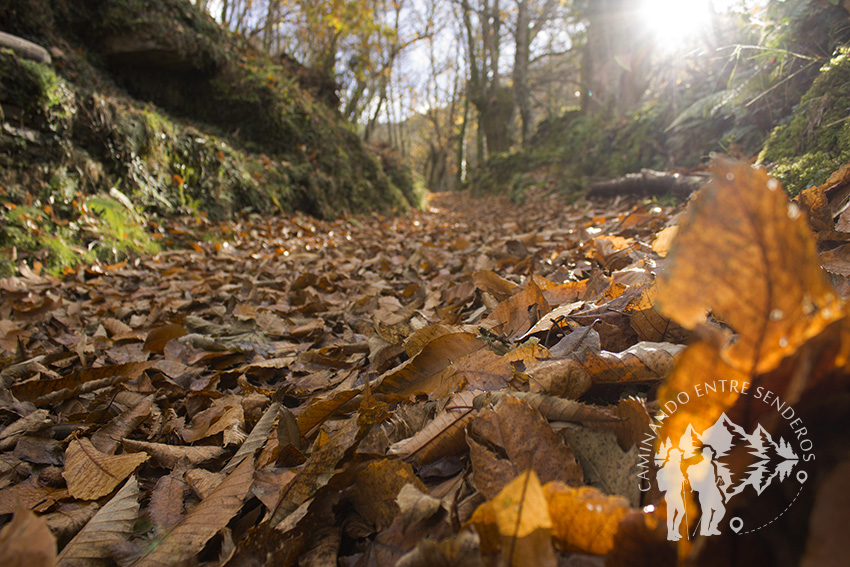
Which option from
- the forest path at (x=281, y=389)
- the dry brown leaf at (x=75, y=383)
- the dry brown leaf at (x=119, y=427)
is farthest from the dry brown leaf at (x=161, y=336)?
the dry brown leaf at (x=119, y=427)

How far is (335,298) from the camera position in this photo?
248cm

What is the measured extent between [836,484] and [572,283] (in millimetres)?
1006

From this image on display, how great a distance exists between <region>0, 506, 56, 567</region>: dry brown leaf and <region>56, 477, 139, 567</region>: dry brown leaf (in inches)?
17.7

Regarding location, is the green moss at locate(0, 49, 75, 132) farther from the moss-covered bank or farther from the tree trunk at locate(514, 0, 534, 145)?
the tree trunk at locate(514, 0, 534, 145)

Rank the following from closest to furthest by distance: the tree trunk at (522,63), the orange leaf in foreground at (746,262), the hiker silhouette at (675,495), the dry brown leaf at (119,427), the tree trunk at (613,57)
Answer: the orange leaf in foreground at (746,262) → the hiker silhouette at (675,495) → the dry brown leaf at (119,427) → the tree trunk at (613,57) → the tree trunk at (522,63)

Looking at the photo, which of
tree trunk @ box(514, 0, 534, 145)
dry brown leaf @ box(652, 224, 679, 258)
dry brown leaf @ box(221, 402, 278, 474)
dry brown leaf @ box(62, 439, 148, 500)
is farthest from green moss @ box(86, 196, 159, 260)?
tree trunk @ box(514, 0, 534, 145)

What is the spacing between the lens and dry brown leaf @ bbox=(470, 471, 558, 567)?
0.43 meters

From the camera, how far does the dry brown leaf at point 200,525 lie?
0.72 meters

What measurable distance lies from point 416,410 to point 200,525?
46 cm

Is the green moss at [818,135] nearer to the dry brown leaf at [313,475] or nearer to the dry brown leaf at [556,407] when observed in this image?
the dry brown leaf at [556,407]

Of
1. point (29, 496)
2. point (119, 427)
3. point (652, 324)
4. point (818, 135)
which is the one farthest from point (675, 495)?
point (818, 135)

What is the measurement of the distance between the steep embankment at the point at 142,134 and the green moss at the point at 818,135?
173 inches

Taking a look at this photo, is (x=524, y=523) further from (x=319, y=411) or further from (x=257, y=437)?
(x=257, y=437)

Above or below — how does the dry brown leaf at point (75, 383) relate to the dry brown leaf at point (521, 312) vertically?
below
